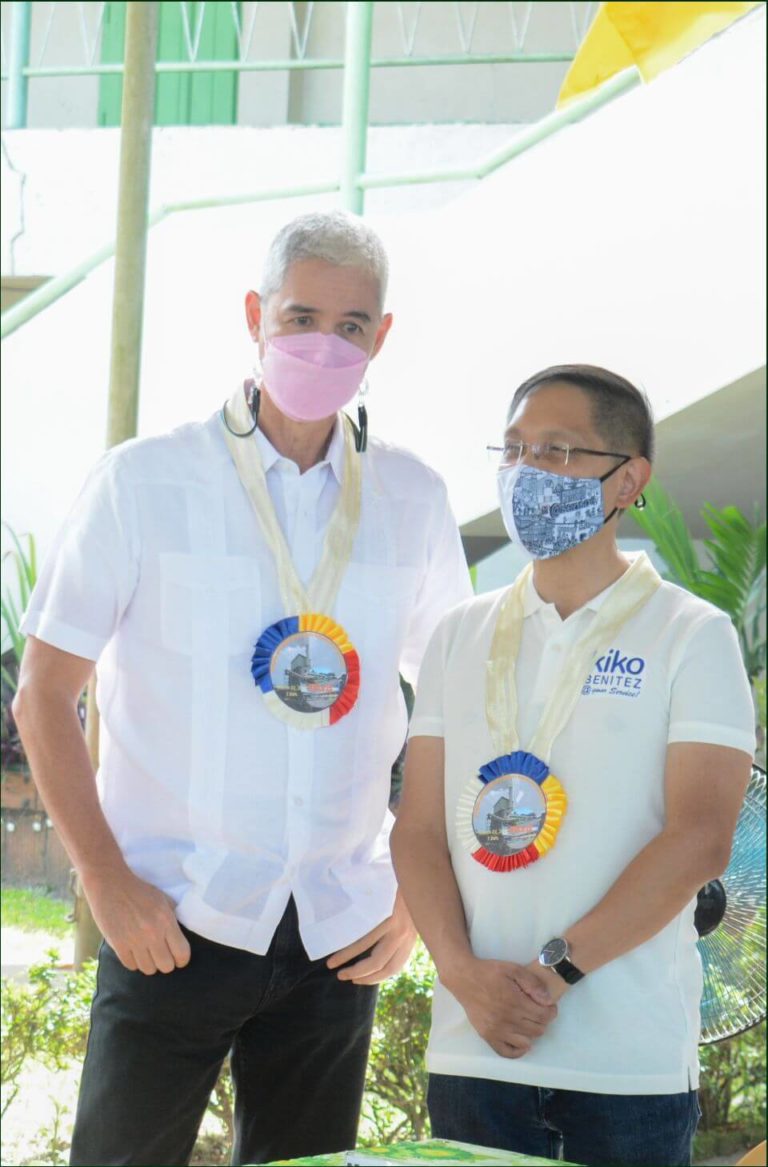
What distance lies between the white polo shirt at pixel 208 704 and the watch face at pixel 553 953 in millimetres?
483

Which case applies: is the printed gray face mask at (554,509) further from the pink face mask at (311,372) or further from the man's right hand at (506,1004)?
the man's right hand at (506,1004)

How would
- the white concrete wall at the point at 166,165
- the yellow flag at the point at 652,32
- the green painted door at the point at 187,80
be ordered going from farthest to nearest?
the green painted door at the point at 187,80, the white concrete wall at the point at 166,165, the yellow flag at the point at 652,32

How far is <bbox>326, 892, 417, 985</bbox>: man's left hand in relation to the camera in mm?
2549

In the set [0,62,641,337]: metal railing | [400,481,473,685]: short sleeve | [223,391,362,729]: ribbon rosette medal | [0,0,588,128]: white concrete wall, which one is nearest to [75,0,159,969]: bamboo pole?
[400,481,473,685]: short sleeve

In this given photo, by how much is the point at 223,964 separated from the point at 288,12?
8.37 m

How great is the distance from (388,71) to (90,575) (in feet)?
25.8

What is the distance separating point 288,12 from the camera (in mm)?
9742

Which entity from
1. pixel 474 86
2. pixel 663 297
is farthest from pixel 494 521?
pixel 474 86

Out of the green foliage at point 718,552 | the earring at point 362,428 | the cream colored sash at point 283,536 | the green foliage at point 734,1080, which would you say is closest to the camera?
the cream colored sash at point 283,536

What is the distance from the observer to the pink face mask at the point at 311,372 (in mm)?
2545

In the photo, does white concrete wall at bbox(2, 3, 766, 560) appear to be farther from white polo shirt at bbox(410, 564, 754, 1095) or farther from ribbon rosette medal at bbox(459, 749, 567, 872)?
ribbon rosette medal at bbox(459, 749, 567, 872)

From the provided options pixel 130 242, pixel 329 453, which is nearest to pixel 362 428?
pixel 329 453


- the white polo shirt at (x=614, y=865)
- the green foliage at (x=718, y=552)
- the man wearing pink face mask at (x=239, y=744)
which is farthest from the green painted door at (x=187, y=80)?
the white polo shirt at (x=614, y=865)

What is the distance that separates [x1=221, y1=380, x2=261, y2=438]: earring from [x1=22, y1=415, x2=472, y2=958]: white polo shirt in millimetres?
32
